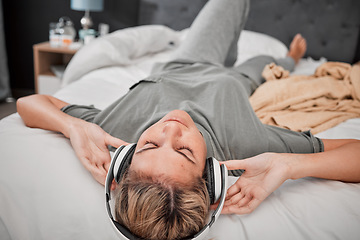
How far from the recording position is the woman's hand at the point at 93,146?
2.74ft

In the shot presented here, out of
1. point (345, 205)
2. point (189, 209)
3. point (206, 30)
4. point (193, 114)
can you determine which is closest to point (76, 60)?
point (206, 30)

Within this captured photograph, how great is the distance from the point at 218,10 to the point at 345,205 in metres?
1.34

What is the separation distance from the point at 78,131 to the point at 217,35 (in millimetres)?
1124

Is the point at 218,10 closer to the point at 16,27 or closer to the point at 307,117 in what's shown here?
the point at 307,117

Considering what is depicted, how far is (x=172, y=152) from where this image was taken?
744mm

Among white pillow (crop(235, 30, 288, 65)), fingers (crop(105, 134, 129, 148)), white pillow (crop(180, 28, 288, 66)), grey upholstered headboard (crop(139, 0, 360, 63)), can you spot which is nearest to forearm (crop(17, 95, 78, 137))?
fingers (crop(105, 134, 129, 148))

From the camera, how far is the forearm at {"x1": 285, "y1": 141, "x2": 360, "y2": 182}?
2.72ft

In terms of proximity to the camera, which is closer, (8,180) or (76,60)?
(8,180)

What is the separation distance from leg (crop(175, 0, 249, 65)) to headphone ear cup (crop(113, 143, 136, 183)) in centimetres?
102

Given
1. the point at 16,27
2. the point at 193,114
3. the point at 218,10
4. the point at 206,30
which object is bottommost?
the point at 16,27

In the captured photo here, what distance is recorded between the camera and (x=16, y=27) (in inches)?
118

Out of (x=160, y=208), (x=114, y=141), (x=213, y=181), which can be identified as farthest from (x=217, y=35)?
(x=160, y=208)

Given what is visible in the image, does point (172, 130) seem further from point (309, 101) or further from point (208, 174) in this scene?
point (309, 101)

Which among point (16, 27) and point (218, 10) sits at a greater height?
point (218, 10)
